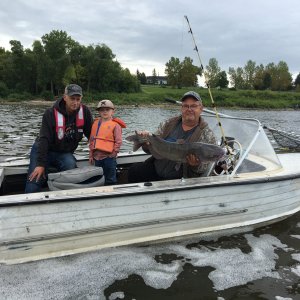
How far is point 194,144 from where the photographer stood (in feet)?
15.2

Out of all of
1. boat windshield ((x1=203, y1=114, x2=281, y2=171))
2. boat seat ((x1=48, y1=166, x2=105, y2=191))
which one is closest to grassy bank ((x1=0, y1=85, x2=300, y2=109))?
boat windshield ((x1=203, y1=114, x2=281, y2=171))

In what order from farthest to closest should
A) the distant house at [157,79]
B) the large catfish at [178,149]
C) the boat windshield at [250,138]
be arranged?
the distant house at [157,79]
the boat windshield at [250,138]
the large catfish at [178,149]

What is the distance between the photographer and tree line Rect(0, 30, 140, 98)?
63250 mm

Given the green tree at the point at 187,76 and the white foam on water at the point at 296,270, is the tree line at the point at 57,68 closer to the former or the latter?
the green tree at the point at 187,76

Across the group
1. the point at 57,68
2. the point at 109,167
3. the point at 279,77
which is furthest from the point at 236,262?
the point at 279,77

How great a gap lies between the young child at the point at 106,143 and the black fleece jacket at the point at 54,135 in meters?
0.22

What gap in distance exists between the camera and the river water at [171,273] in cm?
388

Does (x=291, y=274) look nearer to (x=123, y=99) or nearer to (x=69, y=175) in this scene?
(x=69, y=175)

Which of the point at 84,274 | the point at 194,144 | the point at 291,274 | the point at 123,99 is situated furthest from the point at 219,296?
the point at 123,99

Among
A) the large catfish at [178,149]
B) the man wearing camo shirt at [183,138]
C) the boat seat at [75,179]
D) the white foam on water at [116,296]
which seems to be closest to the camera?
the white foam on water at [116,296]

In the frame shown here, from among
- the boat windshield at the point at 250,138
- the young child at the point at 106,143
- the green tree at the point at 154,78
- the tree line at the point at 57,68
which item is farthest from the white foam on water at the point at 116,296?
the green tree at the point at 154,78

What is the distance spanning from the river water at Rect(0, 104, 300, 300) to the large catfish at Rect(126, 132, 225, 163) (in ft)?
3.80

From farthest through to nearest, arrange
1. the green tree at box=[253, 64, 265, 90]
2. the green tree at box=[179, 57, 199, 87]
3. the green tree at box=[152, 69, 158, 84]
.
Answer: the green tree at box=[152, 69, 158, 84]
the green tree at box=[253, 64, 265, 90]
the green tree at box=[179, 57, 199, 87]

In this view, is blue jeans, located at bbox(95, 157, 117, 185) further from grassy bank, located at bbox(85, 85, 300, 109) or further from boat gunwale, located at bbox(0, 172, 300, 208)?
grassy bank, located at bbox(85, 85, 300, 109)
